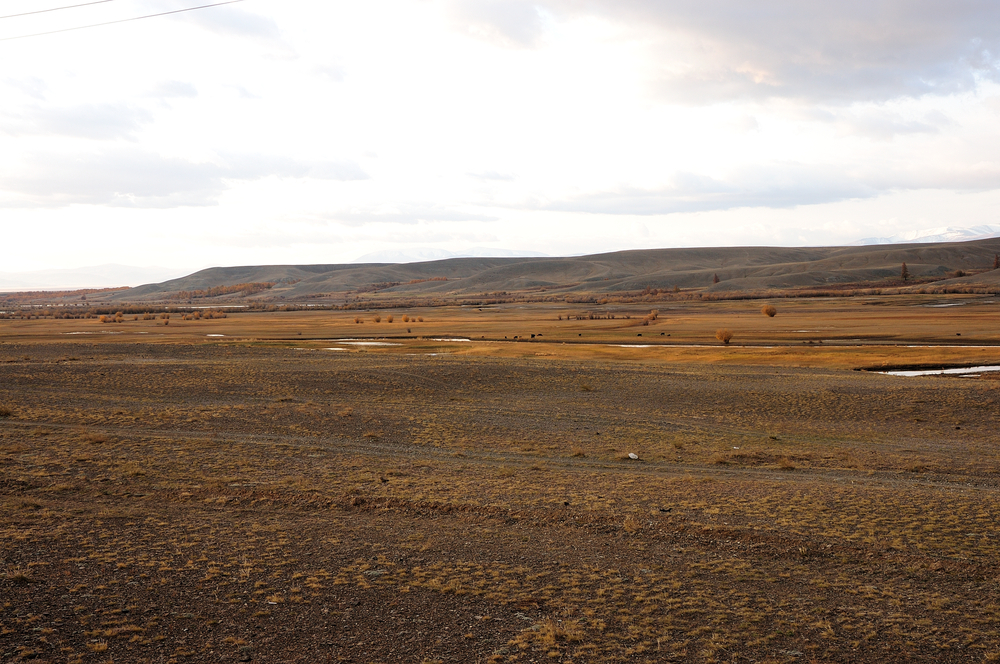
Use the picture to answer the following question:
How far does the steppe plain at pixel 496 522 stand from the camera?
741 centimetres

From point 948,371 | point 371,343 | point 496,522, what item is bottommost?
point 948,371

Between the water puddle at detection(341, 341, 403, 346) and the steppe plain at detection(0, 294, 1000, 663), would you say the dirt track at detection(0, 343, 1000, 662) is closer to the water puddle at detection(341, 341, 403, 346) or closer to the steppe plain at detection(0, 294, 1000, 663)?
the steppe plain at detection(0, 294, 1000, 663)

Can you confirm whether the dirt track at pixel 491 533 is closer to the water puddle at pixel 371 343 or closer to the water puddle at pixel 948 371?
the water puddle at pixel 948 371

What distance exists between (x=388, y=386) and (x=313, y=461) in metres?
11.9

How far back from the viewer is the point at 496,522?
11.3 m

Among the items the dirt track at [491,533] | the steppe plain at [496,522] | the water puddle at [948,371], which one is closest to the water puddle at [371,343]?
the steppe plain at [496,522]

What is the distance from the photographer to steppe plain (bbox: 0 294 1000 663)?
7.41m

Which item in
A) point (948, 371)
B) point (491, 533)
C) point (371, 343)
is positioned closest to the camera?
point (491, 533)

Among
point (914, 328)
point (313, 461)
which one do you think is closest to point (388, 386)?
point (313, 461)

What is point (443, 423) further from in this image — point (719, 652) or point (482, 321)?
point (482, 321)

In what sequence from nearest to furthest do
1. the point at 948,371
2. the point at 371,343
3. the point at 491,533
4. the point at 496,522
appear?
the point at 491,533, the point at 496,522, the point at 948,371, the point at 371,343

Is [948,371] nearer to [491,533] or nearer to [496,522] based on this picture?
[496,522]

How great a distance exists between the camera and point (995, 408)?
2273cm

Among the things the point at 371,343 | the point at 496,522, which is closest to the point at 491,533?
the point at 496,522
